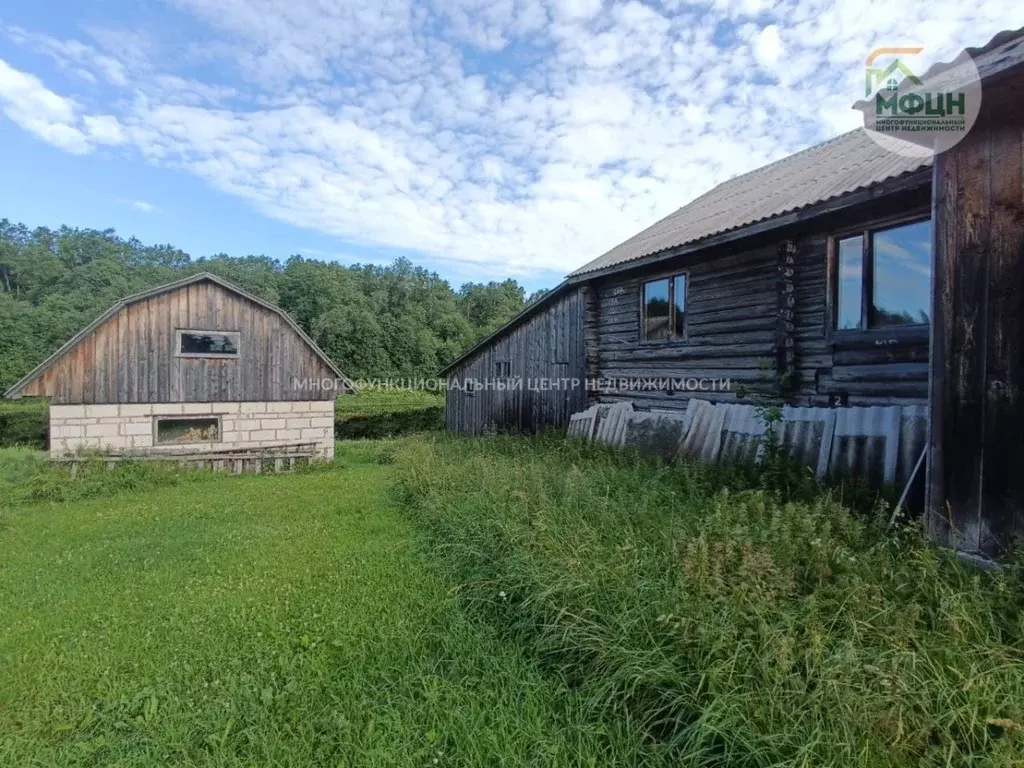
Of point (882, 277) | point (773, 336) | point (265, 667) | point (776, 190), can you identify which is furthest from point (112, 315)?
point (882, 277)

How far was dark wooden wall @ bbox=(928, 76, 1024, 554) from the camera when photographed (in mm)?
3297

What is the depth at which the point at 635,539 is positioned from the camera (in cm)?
402

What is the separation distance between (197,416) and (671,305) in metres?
12.0

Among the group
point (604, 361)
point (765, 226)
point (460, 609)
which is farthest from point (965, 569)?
point (604, 361)

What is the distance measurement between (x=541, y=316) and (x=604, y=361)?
111 inches

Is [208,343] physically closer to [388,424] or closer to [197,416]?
[197,416]

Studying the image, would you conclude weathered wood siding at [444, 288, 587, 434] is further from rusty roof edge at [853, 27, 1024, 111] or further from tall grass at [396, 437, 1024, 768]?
rusty roof edge at [853, 27, 1024, 111]

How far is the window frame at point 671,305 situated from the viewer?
9219 mm

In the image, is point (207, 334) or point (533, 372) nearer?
point (207, 334)

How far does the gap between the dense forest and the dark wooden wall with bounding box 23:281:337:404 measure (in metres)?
26.5

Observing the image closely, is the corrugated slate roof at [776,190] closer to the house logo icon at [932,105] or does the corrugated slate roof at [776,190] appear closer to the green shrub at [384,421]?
the house logo icon at [932,105]

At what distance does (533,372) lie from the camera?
13812mm

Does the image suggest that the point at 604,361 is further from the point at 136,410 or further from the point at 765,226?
the point at 136,410

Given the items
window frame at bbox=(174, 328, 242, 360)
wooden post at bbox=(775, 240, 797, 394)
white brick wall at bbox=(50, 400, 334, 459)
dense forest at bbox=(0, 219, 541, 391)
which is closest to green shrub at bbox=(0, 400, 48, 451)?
dense forest at bbox=(0, 219, 541, 391)
